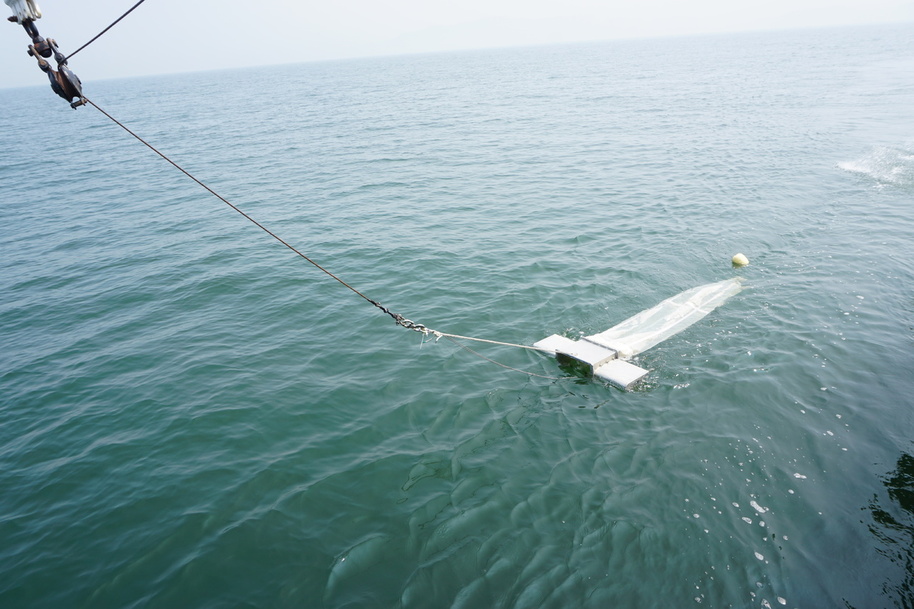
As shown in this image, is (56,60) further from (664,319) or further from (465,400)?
(664,319)

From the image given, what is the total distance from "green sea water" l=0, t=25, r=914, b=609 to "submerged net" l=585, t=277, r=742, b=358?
0.44 meters

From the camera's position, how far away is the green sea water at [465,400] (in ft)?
29.9

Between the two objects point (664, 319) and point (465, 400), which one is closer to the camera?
point (465, 400)

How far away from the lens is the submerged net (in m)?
14.6

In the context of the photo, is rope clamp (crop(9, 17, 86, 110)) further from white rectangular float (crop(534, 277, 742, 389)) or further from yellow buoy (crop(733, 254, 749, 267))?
yellow buoy (crop(733, 254, 749, 267))

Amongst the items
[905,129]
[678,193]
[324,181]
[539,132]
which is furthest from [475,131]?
[905,129]

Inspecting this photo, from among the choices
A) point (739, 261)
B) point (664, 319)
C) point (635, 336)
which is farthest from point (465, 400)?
point (739, 261)

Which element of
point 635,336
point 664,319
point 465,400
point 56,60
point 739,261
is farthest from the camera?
point 739,261

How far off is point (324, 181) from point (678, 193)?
2092 cm

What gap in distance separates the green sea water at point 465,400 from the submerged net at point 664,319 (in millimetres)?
439

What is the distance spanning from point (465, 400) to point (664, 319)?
21.9 feet

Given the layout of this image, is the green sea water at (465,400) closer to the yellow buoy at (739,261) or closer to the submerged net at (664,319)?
the yellow buoy at (739,261)

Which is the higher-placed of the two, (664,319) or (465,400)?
(664,319)

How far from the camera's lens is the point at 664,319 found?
1577 cm
